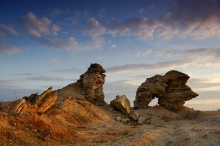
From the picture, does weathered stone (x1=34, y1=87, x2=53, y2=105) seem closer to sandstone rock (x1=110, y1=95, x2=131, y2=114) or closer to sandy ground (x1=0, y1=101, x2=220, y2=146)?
sandy ground (x1=0, y1=101, x2=220, y2=146)

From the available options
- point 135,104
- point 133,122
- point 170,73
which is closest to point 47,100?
point 133,122

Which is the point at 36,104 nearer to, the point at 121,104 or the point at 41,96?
the point at 41,96

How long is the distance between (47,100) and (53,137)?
566 cm

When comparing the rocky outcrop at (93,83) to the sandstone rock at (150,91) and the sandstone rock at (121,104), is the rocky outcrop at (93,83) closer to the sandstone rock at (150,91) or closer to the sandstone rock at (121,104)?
the sandstone rock at (121,104)

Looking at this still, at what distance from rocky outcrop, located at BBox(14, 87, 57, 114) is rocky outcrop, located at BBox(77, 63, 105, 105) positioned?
956 cm

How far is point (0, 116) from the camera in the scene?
19.9 meters

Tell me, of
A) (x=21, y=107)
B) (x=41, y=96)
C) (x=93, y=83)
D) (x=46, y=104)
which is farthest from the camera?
(x=93, y=83)

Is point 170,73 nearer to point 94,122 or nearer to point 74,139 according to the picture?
point 94,122

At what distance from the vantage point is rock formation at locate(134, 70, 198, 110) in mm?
43812

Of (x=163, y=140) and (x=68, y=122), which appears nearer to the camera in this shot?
(x=163, y=140)

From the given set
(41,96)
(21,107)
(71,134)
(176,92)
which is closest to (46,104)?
(41,96)

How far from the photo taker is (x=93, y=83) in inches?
1467

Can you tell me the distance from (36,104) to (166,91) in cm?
2427

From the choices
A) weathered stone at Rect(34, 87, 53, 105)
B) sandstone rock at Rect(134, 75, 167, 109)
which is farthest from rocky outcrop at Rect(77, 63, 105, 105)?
weathered stone at Rect(34, 87, 53, 105)
